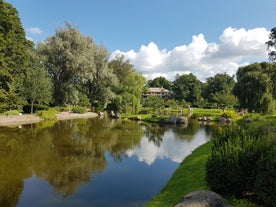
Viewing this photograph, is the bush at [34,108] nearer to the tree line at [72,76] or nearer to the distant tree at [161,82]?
the tree line at [72,76]

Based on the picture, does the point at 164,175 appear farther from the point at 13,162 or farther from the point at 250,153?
the point at 13,162

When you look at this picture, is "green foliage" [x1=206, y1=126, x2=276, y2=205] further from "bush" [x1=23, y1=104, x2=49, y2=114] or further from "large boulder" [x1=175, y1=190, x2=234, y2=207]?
"bush" [x1=23, y1=104, x2=49, y2=114]

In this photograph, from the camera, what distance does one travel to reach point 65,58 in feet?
126

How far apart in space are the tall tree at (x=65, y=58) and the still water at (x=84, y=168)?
19.8 meters

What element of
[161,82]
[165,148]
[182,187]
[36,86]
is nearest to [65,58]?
[36,86]

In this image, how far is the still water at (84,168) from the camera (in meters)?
8.29

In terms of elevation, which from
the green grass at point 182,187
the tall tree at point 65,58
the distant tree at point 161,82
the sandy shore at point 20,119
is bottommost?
the green grass at point 182,187

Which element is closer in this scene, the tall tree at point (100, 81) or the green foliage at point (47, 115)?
the green foliage at point (47, 115)

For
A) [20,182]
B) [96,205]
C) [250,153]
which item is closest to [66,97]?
[20,182]

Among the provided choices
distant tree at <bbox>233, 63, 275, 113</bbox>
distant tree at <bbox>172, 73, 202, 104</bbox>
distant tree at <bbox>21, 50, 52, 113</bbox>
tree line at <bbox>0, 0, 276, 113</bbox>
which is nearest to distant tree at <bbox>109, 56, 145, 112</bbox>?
tree line at <bbox>0, 0, 276, 113</bbox>

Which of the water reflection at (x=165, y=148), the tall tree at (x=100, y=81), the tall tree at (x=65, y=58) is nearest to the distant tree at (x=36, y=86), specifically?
the tall tree at (x=65, y=58)

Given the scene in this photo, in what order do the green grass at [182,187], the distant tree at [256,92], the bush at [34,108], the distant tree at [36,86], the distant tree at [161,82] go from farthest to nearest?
1. the distant tree at [161,82]
2. the bush at [34,108]
3. the distant tree at [256,92]
4. the distant tree at [36,86]
5. the green grass at [182,187]

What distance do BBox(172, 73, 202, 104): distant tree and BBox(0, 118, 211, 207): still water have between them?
56842 mm

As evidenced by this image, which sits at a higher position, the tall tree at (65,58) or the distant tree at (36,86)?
the tall tree at (65,58)
